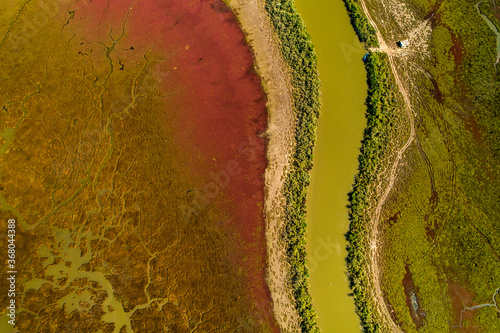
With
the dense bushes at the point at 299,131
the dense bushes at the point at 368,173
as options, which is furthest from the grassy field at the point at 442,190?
the dense bushes at the point at 299,131

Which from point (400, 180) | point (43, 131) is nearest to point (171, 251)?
point (43, 131)

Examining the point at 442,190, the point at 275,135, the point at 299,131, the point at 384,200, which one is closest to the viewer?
the point at 384,200

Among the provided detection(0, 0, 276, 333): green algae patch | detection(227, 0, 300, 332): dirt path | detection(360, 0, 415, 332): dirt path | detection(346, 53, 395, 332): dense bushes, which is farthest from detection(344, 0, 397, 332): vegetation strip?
detection(0, 0, 276, 333): green algae patch

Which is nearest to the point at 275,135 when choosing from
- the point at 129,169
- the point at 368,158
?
the point at 368,158

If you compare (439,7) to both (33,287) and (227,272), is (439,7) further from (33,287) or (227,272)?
(33,287)

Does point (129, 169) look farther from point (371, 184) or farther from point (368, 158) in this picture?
point (371, 184)

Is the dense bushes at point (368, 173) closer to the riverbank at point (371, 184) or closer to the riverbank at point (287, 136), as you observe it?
the riverbank at point (371, 184)

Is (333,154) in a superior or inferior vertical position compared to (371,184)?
superior
